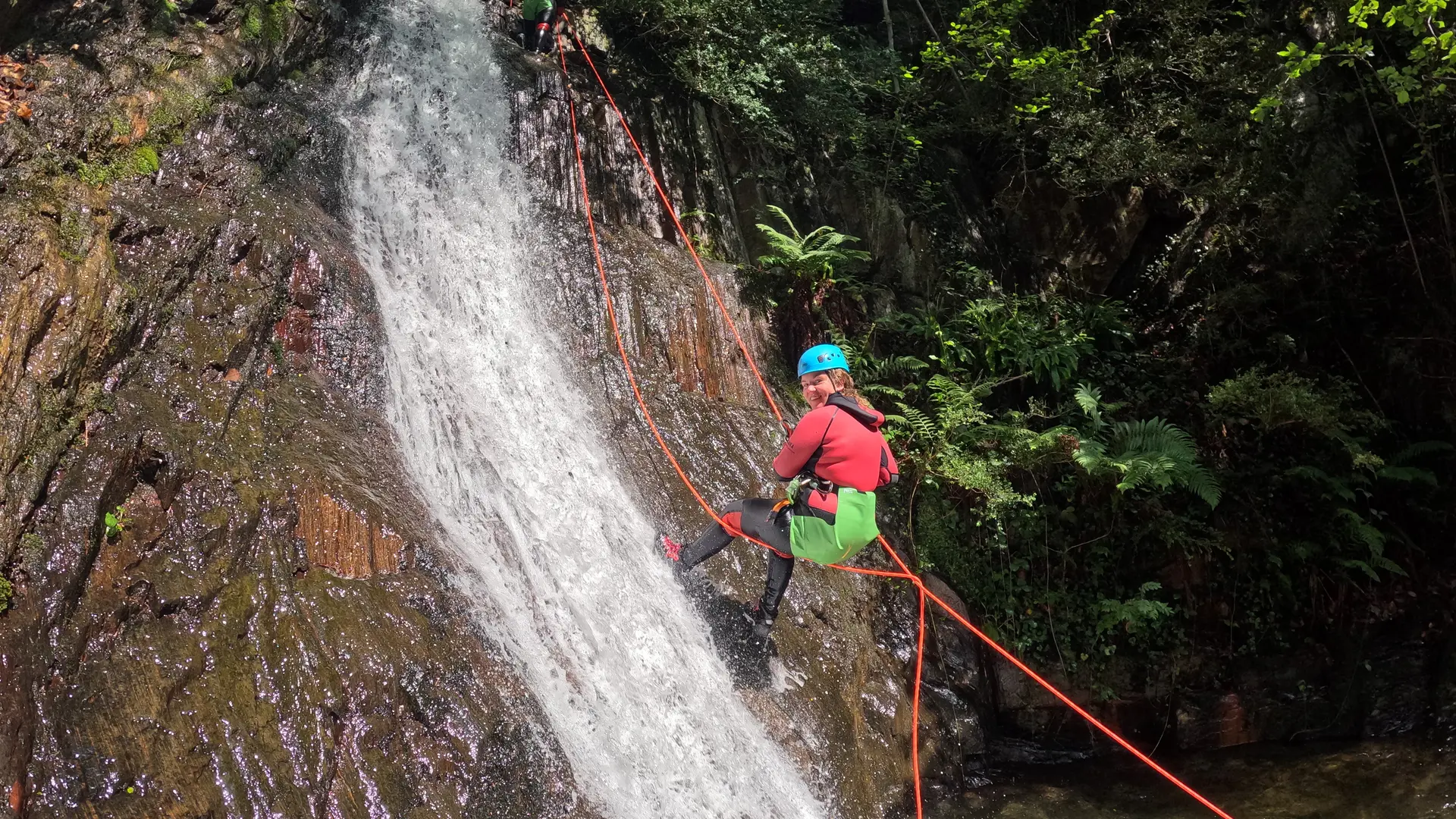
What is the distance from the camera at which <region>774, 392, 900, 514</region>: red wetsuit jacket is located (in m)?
4.73

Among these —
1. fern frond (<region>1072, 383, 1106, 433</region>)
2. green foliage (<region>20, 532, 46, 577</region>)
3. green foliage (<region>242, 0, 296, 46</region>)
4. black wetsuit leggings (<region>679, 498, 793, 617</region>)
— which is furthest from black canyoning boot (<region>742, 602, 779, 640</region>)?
green foliage (<region>242, 0, 296, 46</region>)

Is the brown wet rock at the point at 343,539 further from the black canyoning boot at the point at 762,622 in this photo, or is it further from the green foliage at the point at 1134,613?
the green foliage at the point at 1134,613

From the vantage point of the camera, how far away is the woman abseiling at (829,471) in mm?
4746

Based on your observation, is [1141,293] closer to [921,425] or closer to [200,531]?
[921,425]

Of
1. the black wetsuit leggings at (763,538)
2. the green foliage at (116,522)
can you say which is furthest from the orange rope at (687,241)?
the green foliage at (116,522)

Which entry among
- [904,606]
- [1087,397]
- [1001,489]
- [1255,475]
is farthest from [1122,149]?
[904,606]

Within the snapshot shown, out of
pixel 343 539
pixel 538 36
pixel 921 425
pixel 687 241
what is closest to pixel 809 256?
pixel 687 241

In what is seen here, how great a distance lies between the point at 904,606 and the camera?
687 cm

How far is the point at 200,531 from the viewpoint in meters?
4.20

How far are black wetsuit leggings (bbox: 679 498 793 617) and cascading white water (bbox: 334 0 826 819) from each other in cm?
33

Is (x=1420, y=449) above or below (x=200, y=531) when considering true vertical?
above

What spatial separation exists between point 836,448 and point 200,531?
330 cm

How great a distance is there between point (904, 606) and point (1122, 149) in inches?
232

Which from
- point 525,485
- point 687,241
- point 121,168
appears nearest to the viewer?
point 121,168
